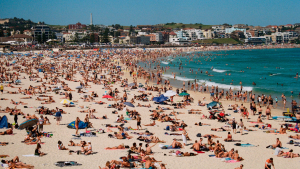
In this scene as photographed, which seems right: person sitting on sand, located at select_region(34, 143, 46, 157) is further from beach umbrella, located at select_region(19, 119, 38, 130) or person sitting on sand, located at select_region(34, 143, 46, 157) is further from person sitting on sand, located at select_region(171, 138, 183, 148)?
person sitting on sand, located at select_region(171, 138, 183, 148)

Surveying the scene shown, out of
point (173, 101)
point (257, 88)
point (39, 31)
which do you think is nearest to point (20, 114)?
point (173, 101)

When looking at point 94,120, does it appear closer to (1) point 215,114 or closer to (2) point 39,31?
(1) point 215,114

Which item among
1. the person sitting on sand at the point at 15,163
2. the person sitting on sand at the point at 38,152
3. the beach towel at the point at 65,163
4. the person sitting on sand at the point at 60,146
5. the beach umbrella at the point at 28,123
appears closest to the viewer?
the person sitting on sand at the point at 15,163

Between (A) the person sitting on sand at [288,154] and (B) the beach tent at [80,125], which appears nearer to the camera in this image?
(A) the person sitting on sand at [288,154]

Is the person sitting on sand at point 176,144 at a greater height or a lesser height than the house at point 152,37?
lesser

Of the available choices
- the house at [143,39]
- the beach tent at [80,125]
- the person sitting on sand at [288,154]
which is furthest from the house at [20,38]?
the person sitting on sand at [288,154]

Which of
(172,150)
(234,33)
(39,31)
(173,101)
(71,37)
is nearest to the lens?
(172,150)

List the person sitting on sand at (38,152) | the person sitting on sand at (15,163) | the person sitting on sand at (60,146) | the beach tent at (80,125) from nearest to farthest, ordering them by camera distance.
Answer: the person sitting on sand at (15,163)
the person sitting on sand at (38,152)
the person sitting on sand at (60,146)
the beach tent at (80,125)

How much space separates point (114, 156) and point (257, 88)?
71.1 feet

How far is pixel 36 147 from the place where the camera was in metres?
10.3

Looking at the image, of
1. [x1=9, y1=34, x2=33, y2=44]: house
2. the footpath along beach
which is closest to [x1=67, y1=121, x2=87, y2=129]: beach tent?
the footpath along beach

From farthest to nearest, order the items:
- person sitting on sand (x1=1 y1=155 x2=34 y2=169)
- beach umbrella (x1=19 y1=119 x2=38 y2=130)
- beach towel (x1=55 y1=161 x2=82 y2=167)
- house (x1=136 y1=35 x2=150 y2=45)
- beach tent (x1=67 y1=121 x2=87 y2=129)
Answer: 1. house (x1=136 y1=35 x2=150 y2=45)
2. beach tent (x1=67 y1=121 x2=87 y2=129)
3. beach umbrella (x1=19 y1=119 x2=38 y2=130)
4. beach towel (x1=55 y1=161 x2=82 y2=167)
5. person sitting on sand (x1=1 y1=155 x2=34 y2=169)

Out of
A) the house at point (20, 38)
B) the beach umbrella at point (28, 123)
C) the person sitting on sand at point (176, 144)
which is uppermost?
the house at point (20, 38)

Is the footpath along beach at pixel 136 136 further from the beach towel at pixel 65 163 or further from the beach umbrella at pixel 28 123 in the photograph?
the beach towel at pixel 65 163
